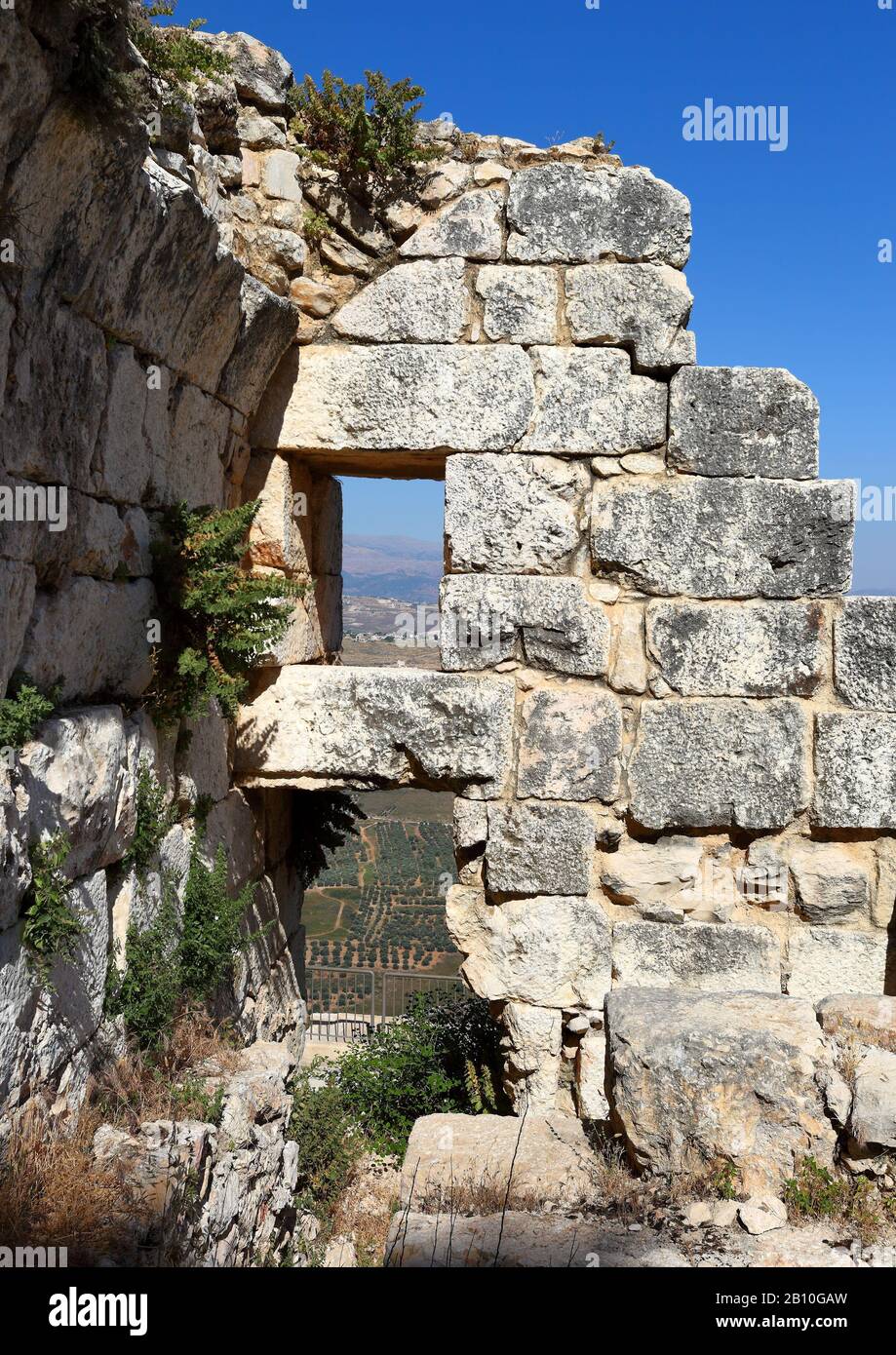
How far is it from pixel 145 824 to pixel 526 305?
9.49 ft

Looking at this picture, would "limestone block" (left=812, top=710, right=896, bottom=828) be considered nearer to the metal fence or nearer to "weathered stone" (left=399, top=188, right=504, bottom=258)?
the metal fence

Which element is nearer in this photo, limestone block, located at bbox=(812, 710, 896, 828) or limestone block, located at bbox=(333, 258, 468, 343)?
limestone block, located at bbox=(812, 710, 896, 828)

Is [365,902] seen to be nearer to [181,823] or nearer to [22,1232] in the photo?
[181,823]

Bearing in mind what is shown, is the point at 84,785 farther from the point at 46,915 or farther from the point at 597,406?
the point at 597,406

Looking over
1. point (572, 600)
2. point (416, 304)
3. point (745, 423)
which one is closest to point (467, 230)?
point (416, 304)

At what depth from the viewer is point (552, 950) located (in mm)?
4961

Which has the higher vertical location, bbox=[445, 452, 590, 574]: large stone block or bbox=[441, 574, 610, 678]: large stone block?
bbox=[445, 452, 590, 574]: large stone block

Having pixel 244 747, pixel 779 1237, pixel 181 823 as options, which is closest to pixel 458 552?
pixel 244 747

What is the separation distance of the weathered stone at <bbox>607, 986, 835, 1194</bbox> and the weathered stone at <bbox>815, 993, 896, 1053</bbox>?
0.09m

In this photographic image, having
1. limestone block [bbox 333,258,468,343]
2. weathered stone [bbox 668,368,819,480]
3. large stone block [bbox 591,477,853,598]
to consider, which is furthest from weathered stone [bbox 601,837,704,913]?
limestone block [bbox 333,258,468,343]

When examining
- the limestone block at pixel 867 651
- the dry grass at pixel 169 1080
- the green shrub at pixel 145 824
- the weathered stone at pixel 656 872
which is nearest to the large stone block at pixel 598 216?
the limestone block at pixel 867 651

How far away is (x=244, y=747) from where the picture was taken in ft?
16.9

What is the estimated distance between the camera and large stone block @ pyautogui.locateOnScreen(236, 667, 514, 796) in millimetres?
4949

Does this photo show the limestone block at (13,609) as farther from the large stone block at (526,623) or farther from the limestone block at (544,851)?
the limestone block at (544,851)
